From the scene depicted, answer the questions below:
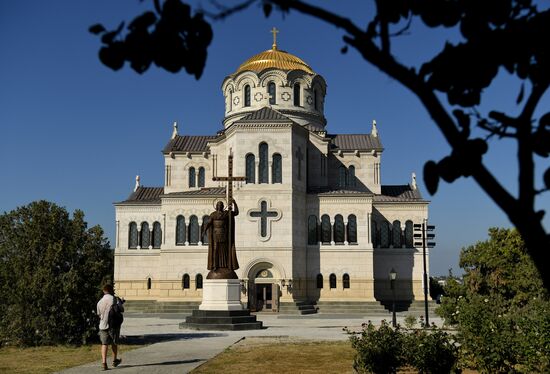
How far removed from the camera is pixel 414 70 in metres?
3.49

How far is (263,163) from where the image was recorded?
136ft

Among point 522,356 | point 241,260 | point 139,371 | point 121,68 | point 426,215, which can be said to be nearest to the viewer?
point 121,68

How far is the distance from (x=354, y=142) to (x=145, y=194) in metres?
17.1

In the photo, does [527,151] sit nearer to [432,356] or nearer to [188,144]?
[432,356]

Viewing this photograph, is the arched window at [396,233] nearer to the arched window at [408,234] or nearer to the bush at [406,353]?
the arched window at [408,234]

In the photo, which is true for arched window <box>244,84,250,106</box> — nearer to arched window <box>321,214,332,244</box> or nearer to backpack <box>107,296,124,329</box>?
arched window <box>321,214,332,244</box>

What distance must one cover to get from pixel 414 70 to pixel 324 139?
143 feet

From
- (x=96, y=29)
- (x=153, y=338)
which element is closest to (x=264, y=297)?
(x=153, y=338)

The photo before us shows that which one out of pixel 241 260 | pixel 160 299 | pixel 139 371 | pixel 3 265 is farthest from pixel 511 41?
pixel 160 299

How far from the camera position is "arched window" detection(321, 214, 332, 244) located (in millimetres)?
42656

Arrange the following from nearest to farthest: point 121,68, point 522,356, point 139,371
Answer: point 121,68, point 522,356, point 139,371

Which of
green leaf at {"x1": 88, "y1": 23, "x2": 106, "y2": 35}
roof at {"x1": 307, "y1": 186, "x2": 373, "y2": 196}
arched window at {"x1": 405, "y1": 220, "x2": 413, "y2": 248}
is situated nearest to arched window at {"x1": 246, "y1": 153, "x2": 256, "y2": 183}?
roof at {"x1": 307, "y1": 186, "x2": 373, "y2": 196}

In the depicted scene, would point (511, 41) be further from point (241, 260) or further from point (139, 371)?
point (241, 260)

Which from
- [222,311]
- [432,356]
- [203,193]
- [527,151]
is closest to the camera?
[527,151]
